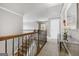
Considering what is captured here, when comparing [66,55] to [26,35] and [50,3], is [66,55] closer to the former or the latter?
[26,35]

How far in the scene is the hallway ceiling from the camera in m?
1.70

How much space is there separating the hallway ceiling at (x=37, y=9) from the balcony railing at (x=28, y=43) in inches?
10.0

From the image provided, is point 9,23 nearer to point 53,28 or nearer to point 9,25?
point 9,25

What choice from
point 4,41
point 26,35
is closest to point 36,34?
point 26,35

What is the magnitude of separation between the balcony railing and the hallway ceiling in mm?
254

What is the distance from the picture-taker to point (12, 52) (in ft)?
5.61

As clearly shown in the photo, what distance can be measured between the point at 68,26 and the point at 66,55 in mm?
423

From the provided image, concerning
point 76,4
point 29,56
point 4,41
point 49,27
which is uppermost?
point 76,4

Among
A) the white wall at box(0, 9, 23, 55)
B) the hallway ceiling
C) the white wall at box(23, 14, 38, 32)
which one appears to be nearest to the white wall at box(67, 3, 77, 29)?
the hallway ceiling

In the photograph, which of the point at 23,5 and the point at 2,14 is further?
the point at 23,5

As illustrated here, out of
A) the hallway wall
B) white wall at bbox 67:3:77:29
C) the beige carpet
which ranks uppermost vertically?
white wall at bbox 67:3:77:29

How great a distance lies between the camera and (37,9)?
1734 millimetres

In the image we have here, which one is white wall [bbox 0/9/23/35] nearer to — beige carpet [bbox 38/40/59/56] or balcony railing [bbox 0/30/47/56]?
balcony railing [bbox 0/30/47/56]

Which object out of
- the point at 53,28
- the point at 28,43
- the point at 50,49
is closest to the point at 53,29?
the point at 53,28
